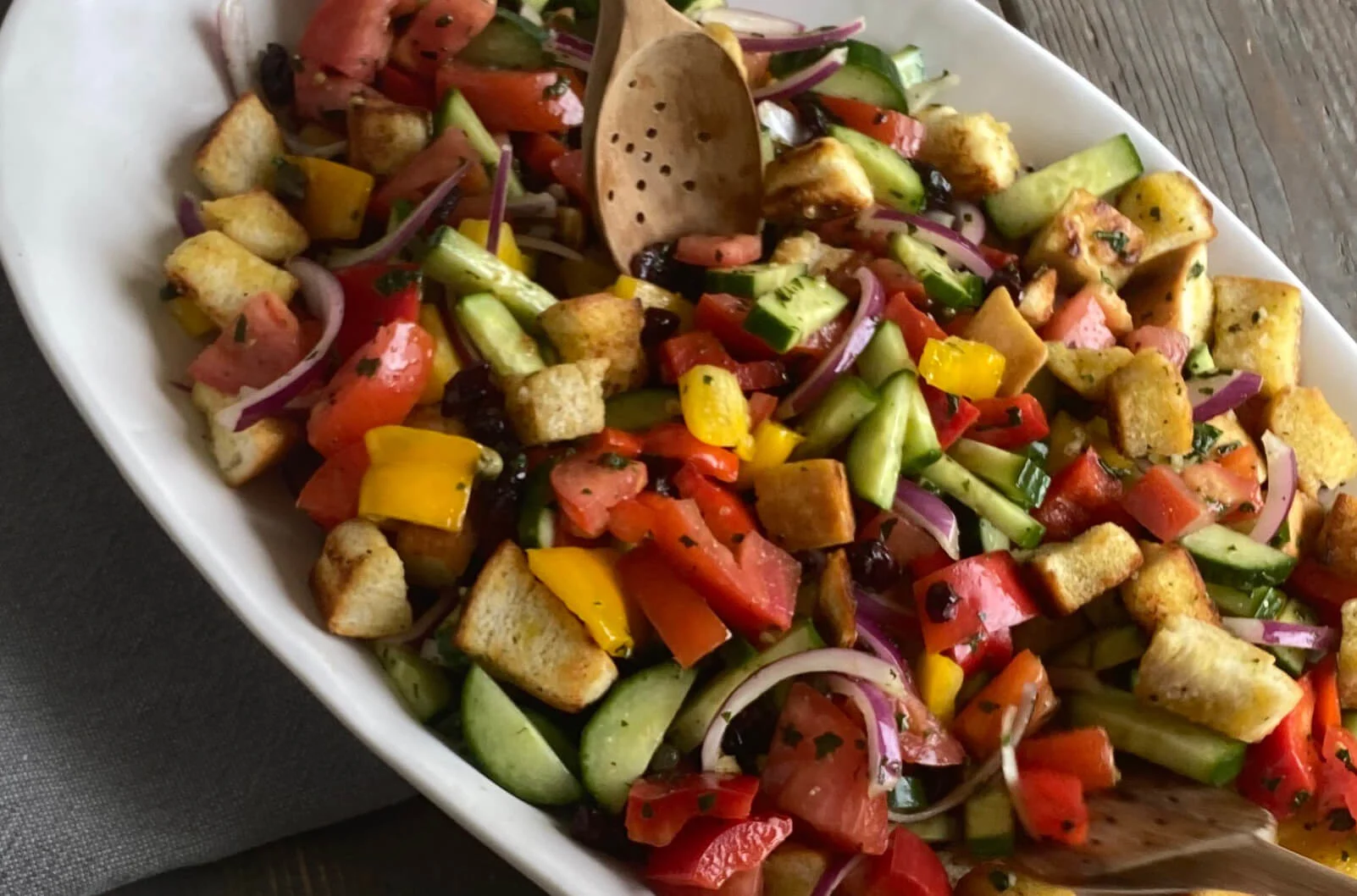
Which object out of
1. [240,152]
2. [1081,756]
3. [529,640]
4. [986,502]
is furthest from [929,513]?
[240,152]

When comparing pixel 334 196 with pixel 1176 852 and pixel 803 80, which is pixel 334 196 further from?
pixel 1176 852

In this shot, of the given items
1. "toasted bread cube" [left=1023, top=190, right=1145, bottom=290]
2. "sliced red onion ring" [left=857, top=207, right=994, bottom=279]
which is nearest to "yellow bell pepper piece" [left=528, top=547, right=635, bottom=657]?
"sliced red onion ring" [left=857, top=207, right=994, bottom=279]

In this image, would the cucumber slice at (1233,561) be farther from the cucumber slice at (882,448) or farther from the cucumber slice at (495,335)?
the cucumber slice at (495,335)

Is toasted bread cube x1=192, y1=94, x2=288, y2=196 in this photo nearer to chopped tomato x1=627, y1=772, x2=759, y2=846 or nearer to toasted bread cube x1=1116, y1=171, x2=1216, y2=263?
chopped tomato x1=627, y1=772, x2=759, y2=846

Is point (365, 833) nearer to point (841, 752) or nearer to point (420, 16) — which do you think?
point (841, 752)

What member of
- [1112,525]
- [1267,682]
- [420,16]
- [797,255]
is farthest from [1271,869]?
[420,16]
